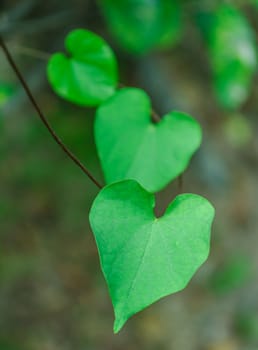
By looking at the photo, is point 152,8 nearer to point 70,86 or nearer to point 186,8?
point 186,8

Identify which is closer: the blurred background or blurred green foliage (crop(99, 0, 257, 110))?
blurred green foliage (crop(99, 0, 257, 110))

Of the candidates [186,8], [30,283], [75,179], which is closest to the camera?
[186,8]

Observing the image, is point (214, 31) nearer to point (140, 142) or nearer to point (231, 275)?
point (140, 142)

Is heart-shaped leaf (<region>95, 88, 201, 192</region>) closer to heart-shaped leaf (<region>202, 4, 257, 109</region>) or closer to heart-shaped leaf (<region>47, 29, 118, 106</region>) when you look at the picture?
heart-shaped leaf (<region>47, 29, 118, 106</region>)

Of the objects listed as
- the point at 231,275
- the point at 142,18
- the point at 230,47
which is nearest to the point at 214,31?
the point at 230,47

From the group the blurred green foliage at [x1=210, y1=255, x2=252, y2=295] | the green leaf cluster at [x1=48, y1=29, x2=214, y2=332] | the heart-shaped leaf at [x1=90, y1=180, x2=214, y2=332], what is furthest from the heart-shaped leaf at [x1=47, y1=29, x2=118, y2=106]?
the blurred green foliage at [x1=210, y1=255, x2=252, y2=295]

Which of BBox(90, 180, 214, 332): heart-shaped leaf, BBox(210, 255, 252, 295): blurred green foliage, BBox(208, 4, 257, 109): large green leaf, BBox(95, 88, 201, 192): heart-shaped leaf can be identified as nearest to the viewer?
BBox(90, 180, 214, 332): heart-shaped leaf

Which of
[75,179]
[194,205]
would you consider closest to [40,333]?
[75,179]

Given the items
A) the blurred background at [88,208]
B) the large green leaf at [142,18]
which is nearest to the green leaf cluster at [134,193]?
the large green leaf at [142,18]

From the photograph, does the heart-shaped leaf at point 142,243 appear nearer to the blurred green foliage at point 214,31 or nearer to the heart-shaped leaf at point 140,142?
the heart-shaped leaf at point 140,142
